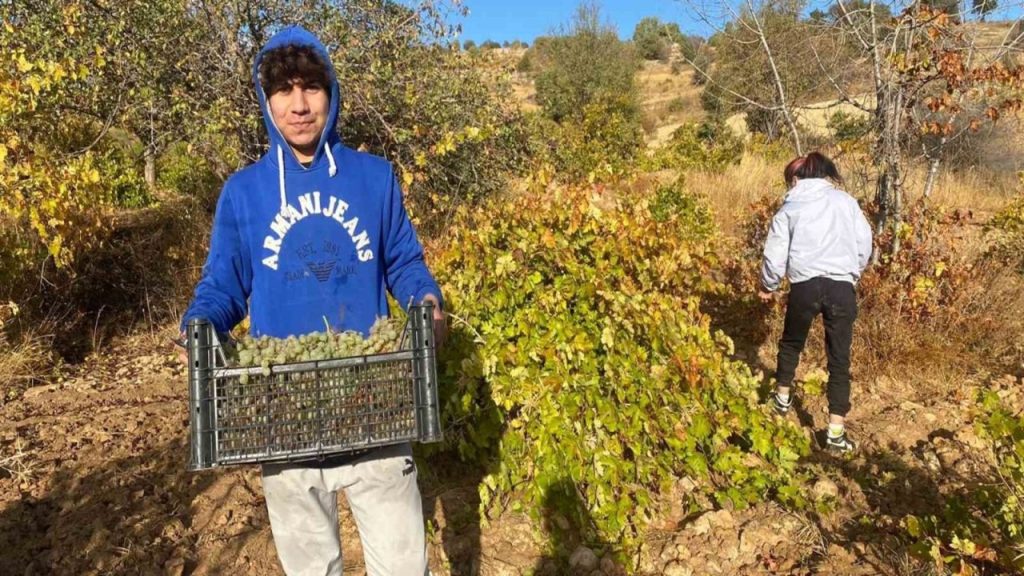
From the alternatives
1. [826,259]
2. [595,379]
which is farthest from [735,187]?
[595,379]

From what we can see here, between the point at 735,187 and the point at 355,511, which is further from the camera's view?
the point at 735,187

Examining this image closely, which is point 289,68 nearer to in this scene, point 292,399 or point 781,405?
point 292,399

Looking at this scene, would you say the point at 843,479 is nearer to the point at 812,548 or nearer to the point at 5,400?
the point at 812,548

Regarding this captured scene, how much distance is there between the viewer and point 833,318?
11.3ft

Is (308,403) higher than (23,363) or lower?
higher

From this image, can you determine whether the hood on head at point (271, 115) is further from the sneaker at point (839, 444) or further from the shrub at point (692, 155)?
the shrub at point (692, 155)

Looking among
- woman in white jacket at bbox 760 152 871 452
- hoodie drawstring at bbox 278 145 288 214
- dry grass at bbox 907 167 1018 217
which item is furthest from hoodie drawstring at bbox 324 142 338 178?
dry grass at bbox 907 167 1018 217

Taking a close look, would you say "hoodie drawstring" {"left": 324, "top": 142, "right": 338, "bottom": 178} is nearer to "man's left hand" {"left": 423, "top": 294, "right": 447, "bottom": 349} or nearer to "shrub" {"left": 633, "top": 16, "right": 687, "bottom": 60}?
"man's left hand" {"left": 423, "top": 294, "right": 447, "bottom": 349}

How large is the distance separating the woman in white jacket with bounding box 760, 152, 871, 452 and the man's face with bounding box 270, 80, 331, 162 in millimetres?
2632

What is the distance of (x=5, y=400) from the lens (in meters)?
4.16

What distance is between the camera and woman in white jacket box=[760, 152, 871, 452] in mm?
3412

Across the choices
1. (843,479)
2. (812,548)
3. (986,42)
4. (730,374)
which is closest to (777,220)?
(730,374)

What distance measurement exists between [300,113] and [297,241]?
334 mm

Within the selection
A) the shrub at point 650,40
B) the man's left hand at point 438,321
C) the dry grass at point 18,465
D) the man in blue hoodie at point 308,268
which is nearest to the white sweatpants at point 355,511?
the man in blue hoodie at point 308,268
